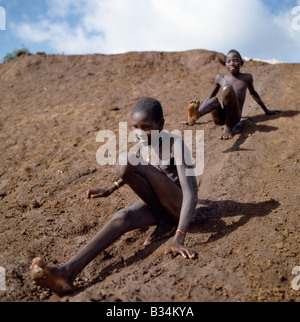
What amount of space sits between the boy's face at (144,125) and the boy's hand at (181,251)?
0.76 m

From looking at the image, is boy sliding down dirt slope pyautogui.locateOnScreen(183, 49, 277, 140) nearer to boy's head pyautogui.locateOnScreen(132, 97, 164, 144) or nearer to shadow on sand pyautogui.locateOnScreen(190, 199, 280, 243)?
shadow on sand pyautogui.locateOnScreen(190, 199, 280, 243)

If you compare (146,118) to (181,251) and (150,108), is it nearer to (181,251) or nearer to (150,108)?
(150,108)

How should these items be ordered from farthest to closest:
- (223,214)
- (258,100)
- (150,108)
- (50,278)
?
(258,100) < (223,214) < (150,108) < (50,278)

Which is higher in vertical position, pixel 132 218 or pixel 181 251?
pixel 132 218

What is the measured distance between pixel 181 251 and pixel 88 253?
582mm

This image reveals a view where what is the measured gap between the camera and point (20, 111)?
6.45 m

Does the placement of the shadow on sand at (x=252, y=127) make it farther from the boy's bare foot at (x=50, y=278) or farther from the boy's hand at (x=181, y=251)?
the boy's bare foot at (x=50, y=278)

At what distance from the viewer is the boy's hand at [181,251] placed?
1.98 metres

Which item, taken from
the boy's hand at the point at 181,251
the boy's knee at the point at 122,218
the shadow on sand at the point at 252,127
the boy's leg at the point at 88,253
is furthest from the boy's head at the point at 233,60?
the boy's hand at the point at 181,251

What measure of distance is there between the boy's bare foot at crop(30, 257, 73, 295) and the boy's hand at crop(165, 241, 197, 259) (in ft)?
2.11

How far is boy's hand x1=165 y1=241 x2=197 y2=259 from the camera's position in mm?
1982

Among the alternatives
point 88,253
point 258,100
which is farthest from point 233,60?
point 88,253

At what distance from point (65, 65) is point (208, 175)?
22.4ft

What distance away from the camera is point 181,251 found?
200cm
